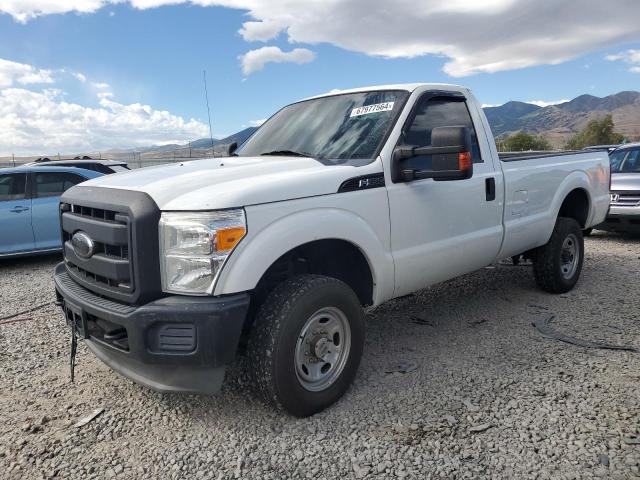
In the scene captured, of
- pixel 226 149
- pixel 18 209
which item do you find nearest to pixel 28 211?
pixel 18 209

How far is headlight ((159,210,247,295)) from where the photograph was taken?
2.56 meters

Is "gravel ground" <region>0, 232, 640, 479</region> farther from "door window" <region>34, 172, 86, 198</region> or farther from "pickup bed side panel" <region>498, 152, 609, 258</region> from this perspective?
"door window" <region>34, 172, 86, 198</region>

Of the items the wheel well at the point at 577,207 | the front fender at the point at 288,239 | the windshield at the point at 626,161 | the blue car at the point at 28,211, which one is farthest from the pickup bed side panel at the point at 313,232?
the windshield at the point at 626,161

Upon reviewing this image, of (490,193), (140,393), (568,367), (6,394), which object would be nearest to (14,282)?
(6,394)

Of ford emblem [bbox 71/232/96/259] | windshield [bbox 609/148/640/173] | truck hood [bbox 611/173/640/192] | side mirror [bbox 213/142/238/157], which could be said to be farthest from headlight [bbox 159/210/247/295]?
windshield [bbox 609/148/640/173]

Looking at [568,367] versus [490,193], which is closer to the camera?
[568,367]

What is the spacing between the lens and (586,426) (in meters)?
2.87

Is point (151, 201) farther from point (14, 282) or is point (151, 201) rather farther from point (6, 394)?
point (14, 282)

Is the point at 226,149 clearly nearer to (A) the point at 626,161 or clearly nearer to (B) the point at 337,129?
(B) the point at 337,129

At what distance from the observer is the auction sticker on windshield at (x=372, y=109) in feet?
12.2

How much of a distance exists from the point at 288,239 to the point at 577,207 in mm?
4272

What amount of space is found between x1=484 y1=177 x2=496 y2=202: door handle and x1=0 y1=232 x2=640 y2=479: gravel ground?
1.14 metres

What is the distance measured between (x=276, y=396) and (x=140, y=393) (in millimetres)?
1126

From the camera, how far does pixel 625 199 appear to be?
841 centimetres
